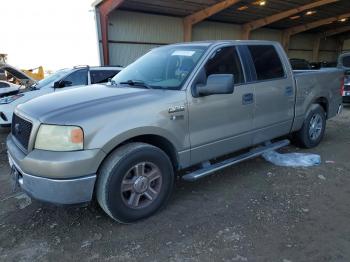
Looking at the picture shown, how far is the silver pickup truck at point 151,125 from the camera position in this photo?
289 centimetres

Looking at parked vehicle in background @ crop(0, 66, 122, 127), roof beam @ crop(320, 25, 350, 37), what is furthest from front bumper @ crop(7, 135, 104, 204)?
roof beam @ crop(320, 25, 350, 37)

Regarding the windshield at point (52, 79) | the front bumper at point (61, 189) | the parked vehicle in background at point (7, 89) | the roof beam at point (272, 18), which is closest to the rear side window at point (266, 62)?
the front bumper at point (61, 189)

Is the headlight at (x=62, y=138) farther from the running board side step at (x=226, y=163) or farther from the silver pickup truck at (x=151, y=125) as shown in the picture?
the running board side step at (x=226, y=163)

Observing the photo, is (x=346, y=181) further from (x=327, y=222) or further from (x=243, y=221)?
(x=243, y=221)

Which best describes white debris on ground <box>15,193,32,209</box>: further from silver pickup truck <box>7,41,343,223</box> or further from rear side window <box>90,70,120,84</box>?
rear side window <box>90,70,120,84</box>

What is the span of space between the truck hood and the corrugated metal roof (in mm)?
12857

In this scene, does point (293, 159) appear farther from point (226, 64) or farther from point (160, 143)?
point (160, 143)

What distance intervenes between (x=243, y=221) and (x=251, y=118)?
148 centimetres

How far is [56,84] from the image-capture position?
789 centimetres

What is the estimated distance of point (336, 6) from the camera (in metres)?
20.5

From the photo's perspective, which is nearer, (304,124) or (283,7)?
(304,124)

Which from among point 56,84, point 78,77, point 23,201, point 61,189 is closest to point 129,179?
point 61,189

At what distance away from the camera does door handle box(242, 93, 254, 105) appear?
13.6 ft

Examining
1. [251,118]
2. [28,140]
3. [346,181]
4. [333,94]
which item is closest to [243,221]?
[251,118]
